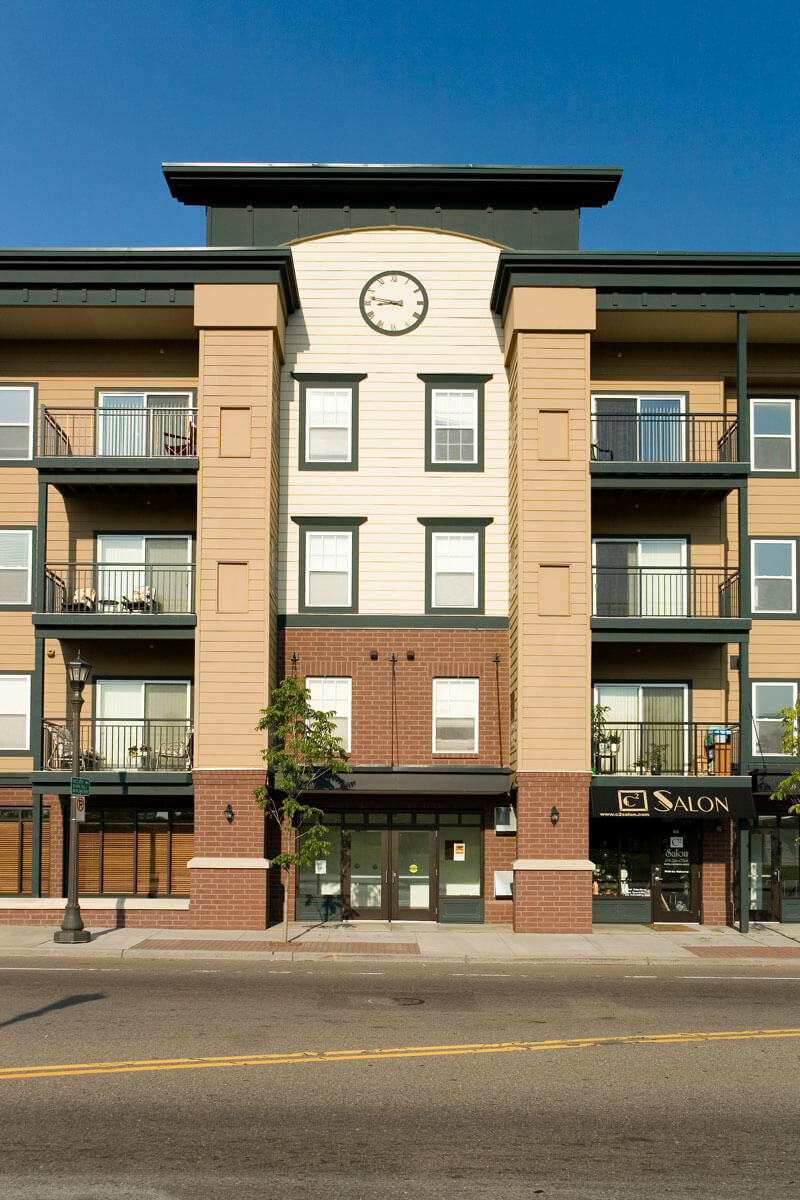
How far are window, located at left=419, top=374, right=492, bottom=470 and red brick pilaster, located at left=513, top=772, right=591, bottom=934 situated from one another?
24.0 feet

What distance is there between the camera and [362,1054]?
13383mm

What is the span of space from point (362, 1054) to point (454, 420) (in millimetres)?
17427

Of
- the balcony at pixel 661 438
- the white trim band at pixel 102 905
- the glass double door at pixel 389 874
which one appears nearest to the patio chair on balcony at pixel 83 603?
the white trim band at pixel 102 905

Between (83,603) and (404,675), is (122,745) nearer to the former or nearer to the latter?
(83,603)

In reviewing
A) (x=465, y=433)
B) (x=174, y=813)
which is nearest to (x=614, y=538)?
(x=465, y=433)

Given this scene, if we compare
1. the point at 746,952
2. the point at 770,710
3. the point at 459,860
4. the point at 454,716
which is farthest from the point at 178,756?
the point at 770,710

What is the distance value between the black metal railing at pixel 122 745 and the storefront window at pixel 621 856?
9.06 meters

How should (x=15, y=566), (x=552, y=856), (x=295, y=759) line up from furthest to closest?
1. (x=15, y=566)
2. (x=552, y=856)
3. (x=295, y=759)

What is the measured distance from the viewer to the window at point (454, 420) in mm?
28172

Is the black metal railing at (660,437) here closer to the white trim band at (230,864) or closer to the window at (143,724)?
the window at (143,724)

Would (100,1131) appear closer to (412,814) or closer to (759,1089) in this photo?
(759,1089)

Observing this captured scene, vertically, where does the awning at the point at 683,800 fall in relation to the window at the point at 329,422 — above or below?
below

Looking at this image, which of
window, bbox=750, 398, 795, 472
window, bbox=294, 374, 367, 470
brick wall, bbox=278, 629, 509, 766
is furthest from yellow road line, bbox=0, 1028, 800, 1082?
window, bbox=750, 398, 795, 472

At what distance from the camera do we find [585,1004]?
16.9m
